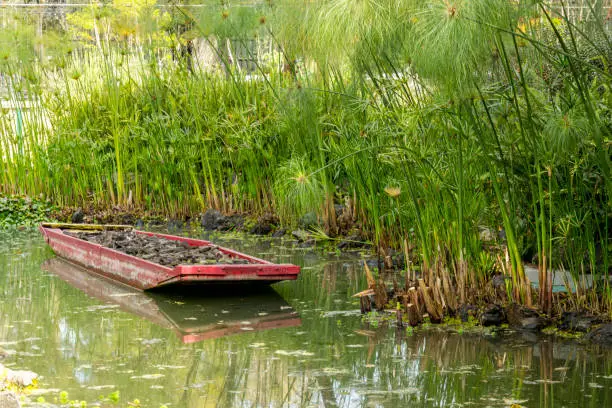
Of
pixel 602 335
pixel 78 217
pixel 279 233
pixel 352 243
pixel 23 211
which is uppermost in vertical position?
pixel 23 211

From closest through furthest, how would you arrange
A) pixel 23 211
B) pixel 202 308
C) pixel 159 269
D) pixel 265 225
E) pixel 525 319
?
pixel 525 319, pixel 202 308, pixel 159 269, pixel 265 225, pixel 23 211

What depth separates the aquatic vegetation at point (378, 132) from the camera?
600cm

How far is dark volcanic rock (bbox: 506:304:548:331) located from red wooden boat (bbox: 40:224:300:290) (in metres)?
2.02

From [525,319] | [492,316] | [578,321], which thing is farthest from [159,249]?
[578,321]

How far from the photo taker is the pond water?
5.06 metres

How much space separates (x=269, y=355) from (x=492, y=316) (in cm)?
158

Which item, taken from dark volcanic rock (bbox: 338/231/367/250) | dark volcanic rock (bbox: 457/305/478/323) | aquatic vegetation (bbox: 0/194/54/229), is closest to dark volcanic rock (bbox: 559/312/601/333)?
dark volcanic rock (bbox: 457/305/478/323)

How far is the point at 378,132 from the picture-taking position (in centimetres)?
774

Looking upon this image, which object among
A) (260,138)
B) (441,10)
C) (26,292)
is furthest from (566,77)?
(260,138)

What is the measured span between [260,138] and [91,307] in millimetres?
4303

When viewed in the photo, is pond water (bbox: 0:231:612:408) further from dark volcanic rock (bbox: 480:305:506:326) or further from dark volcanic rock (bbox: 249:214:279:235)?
dark volcanic rock (bbox: 249:214:279:235)

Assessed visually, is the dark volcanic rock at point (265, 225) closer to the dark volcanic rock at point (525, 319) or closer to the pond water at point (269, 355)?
Result: the pond water at point (269, 355)

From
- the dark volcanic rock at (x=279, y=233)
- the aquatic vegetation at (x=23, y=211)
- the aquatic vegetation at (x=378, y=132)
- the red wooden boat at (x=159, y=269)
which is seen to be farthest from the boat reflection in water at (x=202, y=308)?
the aquatic vegetation at (x=23, y=211)

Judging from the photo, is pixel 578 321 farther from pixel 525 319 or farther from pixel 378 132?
pixel 378 132
